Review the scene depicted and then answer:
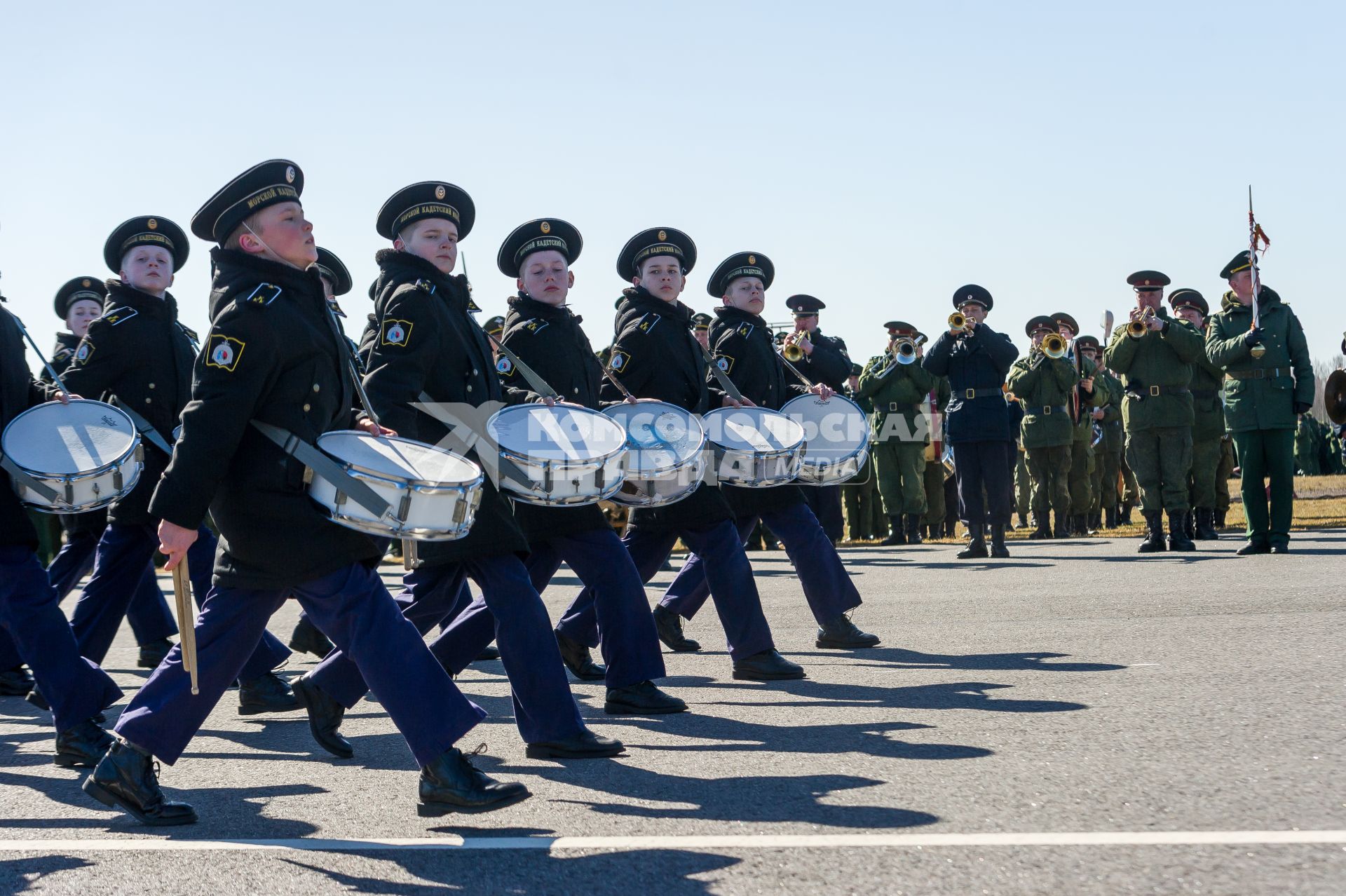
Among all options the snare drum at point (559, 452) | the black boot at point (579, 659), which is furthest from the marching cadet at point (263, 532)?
the black boot at point (579, 659)

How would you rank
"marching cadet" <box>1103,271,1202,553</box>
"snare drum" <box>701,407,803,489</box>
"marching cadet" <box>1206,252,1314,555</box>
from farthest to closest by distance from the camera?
1. "marching cadet" <box>1103,271,1202,553</box>
2. "marching cadet" <box>1206,252,1314,555</box>
3. "snare drum" <box>701,407,803,489</box>

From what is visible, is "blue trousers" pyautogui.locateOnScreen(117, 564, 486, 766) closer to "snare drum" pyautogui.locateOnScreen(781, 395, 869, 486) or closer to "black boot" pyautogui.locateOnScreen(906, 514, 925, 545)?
"snare drum" pyautogui.locateOnScreen(781, 395, 869, 486)

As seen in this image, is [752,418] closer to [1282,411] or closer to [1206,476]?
[1282,411]

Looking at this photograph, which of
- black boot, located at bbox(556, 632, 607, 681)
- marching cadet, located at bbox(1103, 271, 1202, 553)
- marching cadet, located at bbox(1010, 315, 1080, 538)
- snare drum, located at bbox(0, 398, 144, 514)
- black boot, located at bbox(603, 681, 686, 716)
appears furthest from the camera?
marching cadet, located at bbox(1010, 315, 1080, 538)

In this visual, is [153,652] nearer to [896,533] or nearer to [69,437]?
[69,437]

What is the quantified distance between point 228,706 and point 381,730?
1.38 meters

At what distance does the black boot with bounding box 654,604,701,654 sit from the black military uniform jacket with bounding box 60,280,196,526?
2.88 metres

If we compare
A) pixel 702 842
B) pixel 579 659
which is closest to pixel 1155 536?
pixel 579 659

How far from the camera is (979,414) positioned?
14398 mm

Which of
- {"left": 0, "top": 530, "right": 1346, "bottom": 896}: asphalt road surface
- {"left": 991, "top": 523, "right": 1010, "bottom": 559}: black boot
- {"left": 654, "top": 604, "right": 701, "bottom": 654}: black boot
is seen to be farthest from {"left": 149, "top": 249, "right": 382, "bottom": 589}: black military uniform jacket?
{"left": 991, "top": 523, "right": 1010, "bottom": 559}: black boot

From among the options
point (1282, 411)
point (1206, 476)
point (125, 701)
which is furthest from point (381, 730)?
point (1206, 476)

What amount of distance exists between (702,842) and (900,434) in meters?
14.2

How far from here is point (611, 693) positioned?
21.7 ft

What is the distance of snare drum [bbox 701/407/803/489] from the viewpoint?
760 centimetres
